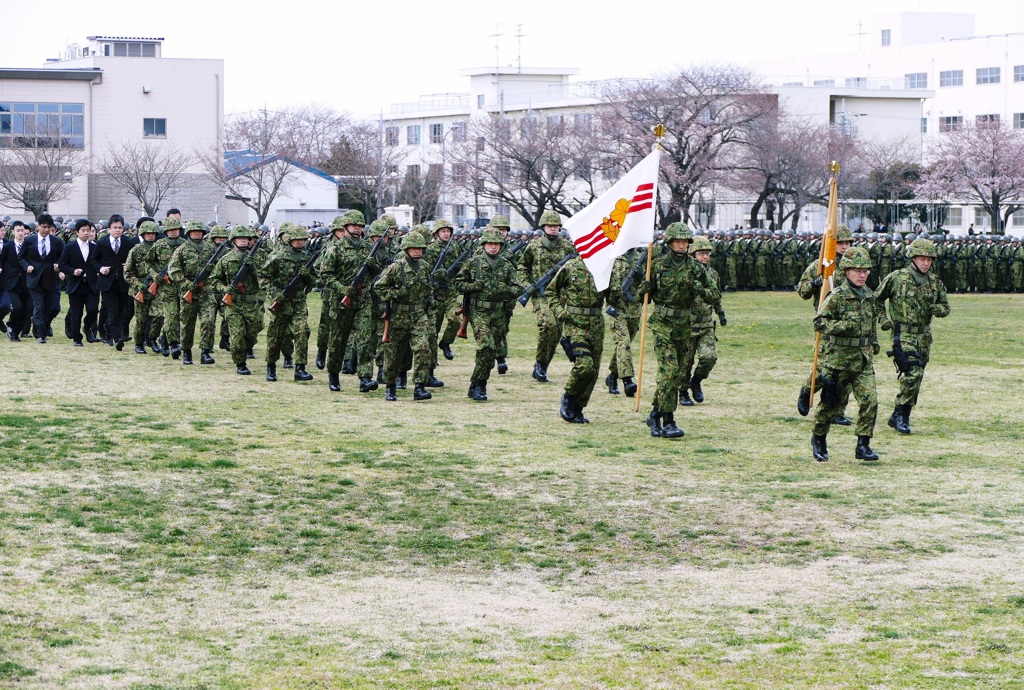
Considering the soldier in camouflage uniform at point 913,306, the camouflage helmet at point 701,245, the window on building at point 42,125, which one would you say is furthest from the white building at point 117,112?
the soldier in camouflage uniform at point 913,306

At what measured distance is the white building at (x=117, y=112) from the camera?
216 ft

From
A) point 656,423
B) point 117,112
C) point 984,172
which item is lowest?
point 656,423

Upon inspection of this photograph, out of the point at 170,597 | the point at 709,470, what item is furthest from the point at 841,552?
the point at 170,597

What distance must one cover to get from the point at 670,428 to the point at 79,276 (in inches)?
466

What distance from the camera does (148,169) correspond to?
66.0m

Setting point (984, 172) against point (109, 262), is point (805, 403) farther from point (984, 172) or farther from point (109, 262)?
point (984, 172)

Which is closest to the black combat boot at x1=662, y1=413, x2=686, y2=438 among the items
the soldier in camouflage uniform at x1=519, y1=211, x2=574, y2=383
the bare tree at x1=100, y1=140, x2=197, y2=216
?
the soldier in camouflage uniform at x1=519, y1=211, x2=574, y2=383

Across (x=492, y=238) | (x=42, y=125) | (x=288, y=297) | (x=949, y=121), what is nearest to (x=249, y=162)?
(x=42, y=125)

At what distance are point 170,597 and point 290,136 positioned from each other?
231ft

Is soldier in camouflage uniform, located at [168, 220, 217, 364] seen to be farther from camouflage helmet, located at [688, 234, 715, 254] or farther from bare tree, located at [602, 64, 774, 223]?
bare tree, located at [602, 64, 774, 223]

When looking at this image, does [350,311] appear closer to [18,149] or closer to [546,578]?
[546,578]

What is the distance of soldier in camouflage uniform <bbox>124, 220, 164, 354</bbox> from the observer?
20.5m

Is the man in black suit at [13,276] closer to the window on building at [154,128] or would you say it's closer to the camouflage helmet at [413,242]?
the camouflage helmet at [413,242]

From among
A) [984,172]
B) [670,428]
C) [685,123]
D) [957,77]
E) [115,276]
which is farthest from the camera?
[957,77]
